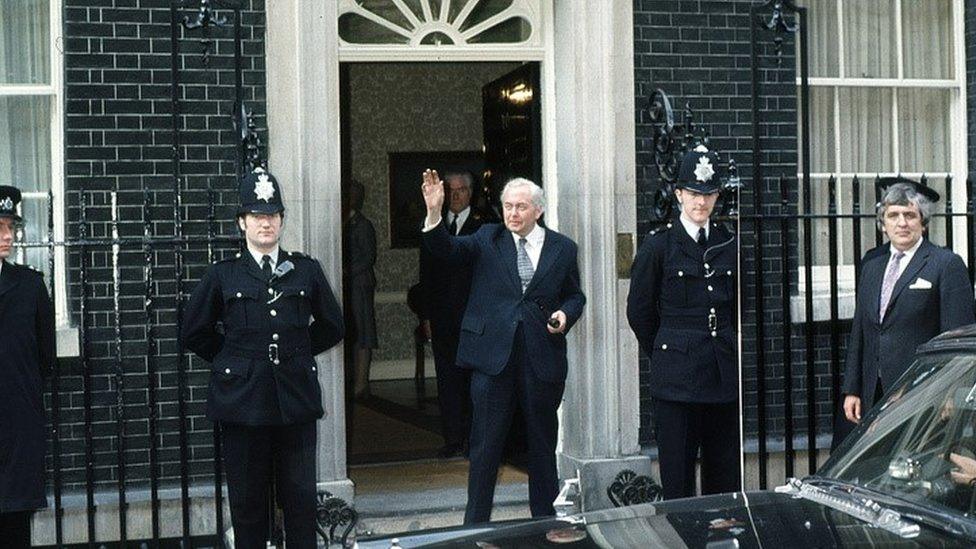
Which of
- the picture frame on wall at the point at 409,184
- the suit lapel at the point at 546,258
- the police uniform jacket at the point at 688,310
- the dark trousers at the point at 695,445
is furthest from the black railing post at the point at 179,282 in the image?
the picture frame on wall at the point at 409,184

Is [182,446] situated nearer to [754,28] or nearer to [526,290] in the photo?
[526,290]

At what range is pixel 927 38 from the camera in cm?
985

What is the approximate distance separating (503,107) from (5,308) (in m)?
4.35

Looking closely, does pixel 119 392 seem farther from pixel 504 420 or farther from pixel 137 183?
pixel 504 420

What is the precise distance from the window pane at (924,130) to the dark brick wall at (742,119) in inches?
41.6

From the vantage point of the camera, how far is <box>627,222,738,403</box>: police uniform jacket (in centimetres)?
697

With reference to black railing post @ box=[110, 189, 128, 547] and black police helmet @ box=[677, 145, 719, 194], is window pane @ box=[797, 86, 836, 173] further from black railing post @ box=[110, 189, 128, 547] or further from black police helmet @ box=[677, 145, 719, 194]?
black railing post @ box=[110, 189, 128, 547]

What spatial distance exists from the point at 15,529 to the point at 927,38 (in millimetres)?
6544

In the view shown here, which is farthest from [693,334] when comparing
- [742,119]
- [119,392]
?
[119,392]

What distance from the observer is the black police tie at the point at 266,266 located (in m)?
6.60

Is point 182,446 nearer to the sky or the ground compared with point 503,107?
nearer to the ground

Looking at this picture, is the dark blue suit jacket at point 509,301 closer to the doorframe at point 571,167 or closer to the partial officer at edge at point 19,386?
the doorframe at point 571,167

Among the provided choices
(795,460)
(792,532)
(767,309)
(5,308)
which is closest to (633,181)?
(767,309)

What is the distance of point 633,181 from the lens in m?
8.73
